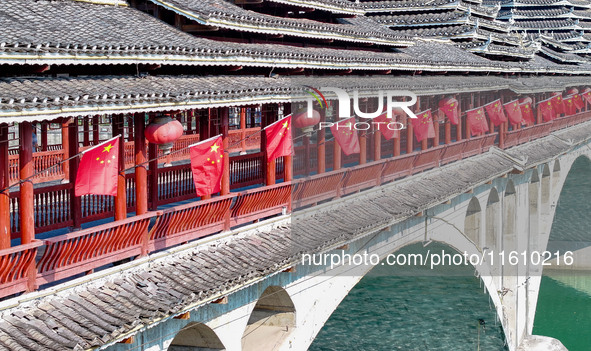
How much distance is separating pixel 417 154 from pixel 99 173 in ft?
49.1

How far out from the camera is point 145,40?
1561 cm

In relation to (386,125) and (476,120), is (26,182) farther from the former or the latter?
(476,120)

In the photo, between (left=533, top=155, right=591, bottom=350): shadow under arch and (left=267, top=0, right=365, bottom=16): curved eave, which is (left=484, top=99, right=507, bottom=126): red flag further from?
(left=533, top=155, right=591, bottom=350): shadow under arch

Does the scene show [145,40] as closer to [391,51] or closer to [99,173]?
[99,173]

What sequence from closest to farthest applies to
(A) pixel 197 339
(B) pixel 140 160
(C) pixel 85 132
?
1. (B) pixel 140 160
2. (A) pixel 197 339
3. (C) pixel 85 132

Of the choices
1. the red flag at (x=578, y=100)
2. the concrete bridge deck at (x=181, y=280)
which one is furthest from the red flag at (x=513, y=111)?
the red flag at (x=578, y=100)

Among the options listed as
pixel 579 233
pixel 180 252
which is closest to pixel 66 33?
pixel 180 252

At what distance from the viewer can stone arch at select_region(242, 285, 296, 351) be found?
18.3m

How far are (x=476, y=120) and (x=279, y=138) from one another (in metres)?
16.6

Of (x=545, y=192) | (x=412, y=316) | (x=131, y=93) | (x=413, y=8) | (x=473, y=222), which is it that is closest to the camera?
(x=131, y=93)

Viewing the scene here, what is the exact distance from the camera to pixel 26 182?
12.1 metres

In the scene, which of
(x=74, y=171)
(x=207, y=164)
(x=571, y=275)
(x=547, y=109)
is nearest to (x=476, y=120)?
(x=547, y=109)

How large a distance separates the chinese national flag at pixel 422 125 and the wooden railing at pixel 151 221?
2.25m

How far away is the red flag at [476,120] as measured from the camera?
32981 millimetres
